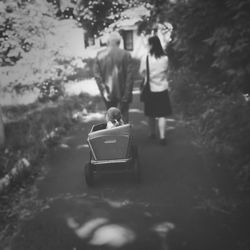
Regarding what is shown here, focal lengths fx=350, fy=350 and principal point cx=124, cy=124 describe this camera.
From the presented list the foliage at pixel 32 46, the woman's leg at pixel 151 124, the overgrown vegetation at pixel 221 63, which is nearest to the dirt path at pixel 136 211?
the overgrown vegetation at pixel 221 63

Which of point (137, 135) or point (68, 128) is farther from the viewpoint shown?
point (68, 128)

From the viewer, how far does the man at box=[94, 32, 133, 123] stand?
6441 millimetres

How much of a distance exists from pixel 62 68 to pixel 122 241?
9.03 meters

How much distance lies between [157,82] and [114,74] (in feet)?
3.70

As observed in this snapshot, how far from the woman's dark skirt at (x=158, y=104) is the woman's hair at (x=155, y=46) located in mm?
828

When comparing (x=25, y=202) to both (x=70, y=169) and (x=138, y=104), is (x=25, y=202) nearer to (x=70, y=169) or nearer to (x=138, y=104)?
(x=70, y=169)

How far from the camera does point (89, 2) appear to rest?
22.2 metres

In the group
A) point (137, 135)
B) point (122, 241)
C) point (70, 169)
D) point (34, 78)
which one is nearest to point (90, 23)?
point (34, 78)

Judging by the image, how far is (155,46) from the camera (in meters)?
7.01

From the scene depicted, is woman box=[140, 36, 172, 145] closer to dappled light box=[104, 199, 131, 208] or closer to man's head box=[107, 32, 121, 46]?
man's head box=[107, 32, 121, 46]

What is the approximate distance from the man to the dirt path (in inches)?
49.6

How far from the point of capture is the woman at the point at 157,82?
707 centimetres

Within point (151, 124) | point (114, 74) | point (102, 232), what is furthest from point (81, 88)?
point (102, 232)

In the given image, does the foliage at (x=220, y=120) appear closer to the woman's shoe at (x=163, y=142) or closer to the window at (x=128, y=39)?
the woman's shoe at (x=163, y=142)
